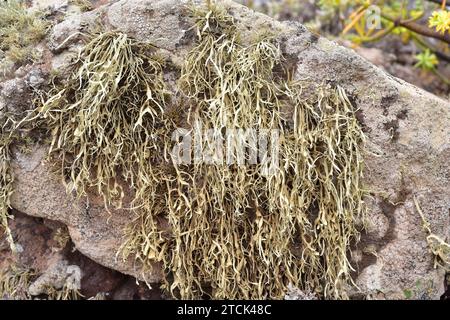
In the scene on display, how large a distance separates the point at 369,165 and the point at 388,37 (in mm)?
2716

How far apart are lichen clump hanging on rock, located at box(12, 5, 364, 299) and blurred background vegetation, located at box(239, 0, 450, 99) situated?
1.65 meters

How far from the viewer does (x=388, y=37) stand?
4590 mm

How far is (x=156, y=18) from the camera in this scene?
241 centimetres

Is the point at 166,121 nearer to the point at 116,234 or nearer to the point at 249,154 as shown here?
the point at 249,154

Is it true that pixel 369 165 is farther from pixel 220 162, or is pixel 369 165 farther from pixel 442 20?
pixel 442 20

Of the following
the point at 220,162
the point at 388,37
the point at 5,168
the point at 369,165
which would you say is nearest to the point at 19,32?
the point at 5,168

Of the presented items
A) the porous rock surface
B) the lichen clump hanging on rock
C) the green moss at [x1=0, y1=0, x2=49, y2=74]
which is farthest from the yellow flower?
the green moss at [x1=0, y1=0, x2=49, y2=74]

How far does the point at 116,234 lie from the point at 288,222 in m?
0.96

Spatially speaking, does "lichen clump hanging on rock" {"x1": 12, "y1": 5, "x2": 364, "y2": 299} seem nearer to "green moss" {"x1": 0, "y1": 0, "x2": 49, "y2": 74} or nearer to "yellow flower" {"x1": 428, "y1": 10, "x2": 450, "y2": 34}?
"green moss" {"x1": 0, "y1": 0, "x2": 49, "y2": 74}

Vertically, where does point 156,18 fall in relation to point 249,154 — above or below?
above

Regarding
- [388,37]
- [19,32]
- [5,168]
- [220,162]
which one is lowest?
[388,37]

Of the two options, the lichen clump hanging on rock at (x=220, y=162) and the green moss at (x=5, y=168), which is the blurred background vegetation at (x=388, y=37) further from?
the green moss at (x=5, y=168)

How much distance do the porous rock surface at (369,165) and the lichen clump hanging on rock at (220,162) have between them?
91 mm
